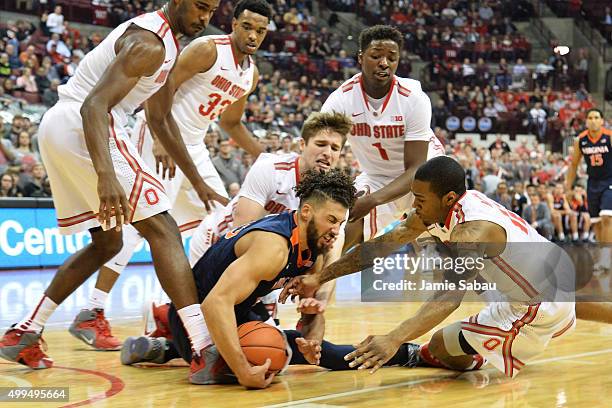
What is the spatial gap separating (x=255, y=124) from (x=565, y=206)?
21.5ft

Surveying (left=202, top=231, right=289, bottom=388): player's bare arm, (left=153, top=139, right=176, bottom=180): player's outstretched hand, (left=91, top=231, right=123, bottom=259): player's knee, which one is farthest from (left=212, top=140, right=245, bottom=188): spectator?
(left=202, top=231, right=289, bottom=388): player's bare arm

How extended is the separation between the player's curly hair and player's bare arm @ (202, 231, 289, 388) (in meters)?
0.31

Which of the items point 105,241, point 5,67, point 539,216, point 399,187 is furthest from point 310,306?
point 539,216

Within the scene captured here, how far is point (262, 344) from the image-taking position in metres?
4.32

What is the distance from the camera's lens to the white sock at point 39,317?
4.98m

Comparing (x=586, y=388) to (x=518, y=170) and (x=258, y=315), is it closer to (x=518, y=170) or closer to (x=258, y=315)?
(x=258, y=315)

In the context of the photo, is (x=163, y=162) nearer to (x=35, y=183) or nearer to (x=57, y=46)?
(x=35, y=183)

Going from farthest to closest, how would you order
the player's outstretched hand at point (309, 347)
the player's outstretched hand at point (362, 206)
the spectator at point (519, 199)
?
the spectator at point (519, 199) < the player's outstretched hand at point (362, 206) < the player's outstretched hand at point (309, 347)

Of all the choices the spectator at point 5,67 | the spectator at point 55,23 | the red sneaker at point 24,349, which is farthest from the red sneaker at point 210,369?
the spectator at point 55,23

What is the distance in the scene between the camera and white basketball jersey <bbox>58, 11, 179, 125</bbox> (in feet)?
15.7

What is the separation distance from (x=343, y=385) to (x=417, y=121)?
2548 millimetres

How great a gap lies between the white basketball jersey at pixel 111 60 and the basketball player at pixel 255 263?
0.99m

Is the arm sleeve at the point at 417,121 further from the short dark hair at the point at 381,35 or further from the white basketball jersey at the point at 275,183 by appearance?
the white basketball jersey at the point at 275,183

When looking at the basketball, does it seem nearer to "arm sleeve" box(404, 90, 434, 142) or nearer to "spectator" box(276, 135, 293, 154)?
"arm sleeve" box(404, 90, 434, 142)
